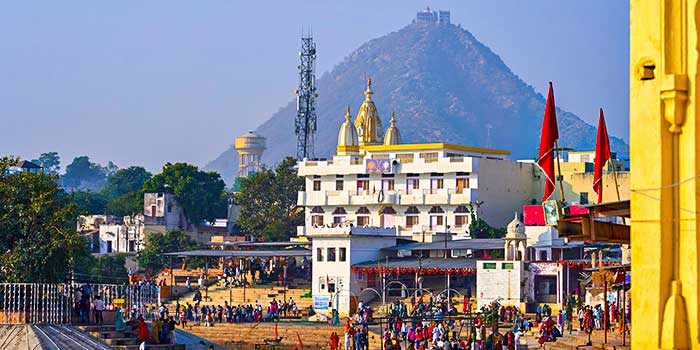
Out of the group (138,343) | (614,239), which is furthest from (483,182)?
(614,239)

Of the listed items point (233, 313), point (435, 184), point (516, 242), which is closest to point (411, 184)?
point (435, 184)

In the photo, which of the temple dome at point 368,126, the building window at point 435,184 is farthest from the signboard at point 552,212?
the temple dome at point 368,126

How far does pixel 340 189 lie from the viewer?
262 feet

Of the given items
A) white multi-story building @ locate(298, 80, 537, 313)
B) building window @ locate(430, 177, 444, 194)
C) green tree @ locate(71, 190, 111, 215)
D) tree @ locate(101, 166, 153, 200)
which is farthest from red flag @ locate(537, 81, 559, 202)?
tree @ locate(101, 166, 153, 200)

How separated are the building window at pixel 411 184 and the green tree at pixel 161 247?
50.8 feet

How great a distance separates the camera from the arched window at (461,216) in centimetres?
7456

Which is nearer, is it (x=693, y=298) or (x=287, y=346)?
(x=693, y=298)

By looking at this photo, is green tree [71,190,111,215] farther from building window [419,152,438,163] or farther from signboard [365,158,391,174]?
building window [419,152,438,163]

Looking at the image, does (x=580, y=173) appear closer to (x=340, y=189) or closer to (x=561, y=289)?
(x=340, y=189)

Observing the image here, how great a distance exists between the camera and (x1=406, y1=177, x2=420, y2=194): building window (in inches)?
3027

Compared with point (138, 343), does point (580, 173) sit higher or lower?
higher

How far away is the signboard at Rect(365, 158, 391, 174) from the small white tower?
21.0 metres

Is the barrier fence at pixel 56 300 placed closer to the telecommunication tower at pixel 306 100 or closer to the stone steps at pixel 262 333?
the stone steps at pixel 262 333

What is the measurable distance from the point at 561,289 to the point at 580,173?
22993 mm
